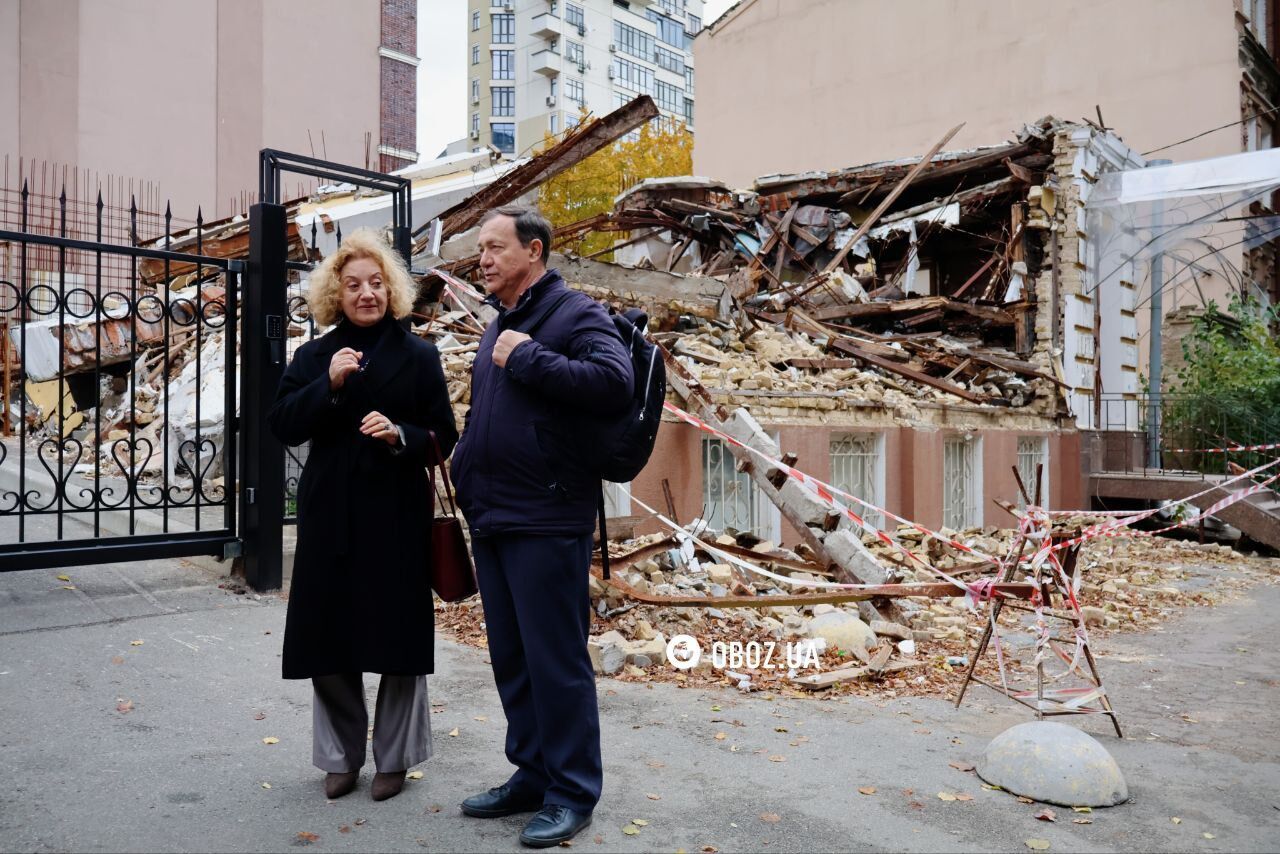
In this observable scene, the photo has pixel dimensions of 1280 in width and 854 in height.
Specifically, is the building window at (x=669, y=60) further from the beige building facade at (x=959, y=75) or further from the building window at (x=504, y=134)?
the beige building facade at (x=959, y=75)

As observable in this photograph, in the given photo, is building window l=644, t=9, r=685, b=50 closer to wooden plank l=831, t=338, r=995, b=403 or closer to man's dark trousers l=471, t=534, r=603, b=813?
wooden plank l=831, t=338, r=995, b=403

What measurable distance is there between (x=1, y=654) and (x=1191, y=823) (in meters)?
5.29

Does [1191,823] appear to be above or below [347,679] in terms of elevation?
below

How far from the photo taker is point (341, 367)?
10.6 feet

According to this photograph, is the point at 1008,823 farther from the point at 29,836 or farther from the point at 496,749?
the point at 29,836

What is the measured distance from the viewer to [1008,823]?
3.42 metres

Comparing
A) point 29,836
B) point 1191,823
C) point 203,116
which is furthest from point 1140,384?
point 203,116

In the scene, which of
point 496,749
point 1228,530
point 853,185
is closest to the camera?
point 496,749

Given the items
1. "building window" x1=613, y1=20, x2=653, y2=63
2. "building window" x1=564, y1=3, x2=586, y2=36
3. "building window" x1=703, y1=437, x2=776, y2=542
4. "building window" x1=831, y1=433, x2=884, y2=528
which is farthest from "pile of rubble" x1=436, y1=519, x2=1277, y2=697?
"building window" x1=613, y1=20, x2=653, y2=63

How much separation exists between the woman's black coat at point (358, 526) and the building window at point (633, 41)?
2583 inches

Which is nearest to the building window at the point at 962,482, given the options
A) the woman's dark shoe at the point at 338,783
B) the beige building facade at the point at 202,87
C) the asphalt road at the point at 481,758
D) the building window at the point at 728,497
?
the building window at the point at 728,497

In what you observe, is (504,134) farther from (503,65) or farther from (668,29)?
(668,29)

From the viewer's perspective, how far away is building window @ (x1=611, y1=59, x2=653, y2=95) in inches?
2542

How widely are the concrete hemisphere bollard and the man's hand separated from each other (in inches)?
98.6
